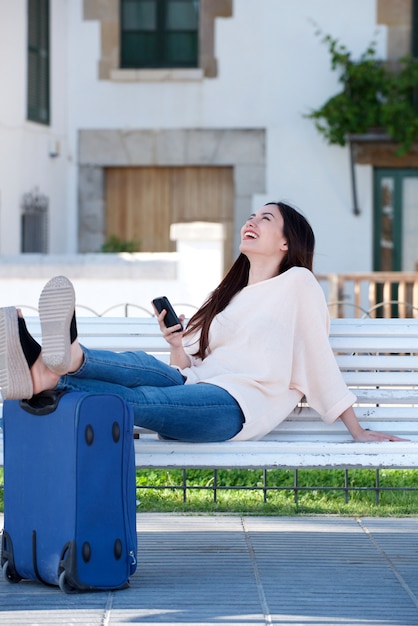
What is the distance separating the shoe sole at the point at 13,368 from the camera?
14.0 ft

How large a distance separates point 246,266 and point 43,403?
1.24 meters

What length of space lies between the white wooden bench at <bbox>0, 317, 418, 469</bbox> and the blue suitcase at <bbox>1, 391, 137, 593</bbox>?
0.31 m

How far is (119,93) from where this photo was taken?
16.0 metres

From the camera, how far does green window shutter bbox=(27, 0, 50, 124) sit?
1490 centimetres

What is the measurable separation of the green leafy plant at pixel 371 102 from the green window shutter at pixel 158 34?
178cm

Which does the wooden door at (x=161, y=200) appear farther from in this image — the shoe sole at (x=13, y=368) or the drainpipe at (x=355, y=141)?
the shoe sole at (x=13, y=368)

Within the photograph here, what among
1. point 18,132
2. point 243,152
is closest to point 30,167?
point 18,132

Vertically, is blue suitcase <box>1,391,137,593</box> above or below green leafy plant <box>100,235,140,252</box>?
below

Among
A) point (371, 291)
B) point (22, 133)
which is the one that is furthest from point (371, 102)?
point (22, 133)

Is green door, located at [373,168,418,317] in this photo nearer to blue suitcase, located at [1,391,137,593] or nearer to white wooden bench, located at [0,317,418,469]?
white wooden bench, located at [0,317,418,469]

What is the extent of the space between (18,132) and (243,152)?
2.83 m

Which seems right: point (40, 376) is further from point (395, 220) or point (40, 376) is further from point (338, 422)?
point (395, 220)

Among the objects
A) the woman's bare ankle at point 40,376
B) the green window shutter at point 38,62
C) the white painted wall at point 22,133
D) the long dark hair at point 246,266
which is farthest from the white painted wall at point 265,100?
the woman's bare ankle at point 40,376

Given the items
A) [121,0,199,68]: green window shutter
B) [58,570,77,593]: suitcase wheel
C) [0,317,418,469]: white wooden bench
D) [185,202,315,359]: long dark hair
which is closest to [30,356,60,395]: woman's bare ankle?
[0,317,418,469]: white wooden bench
